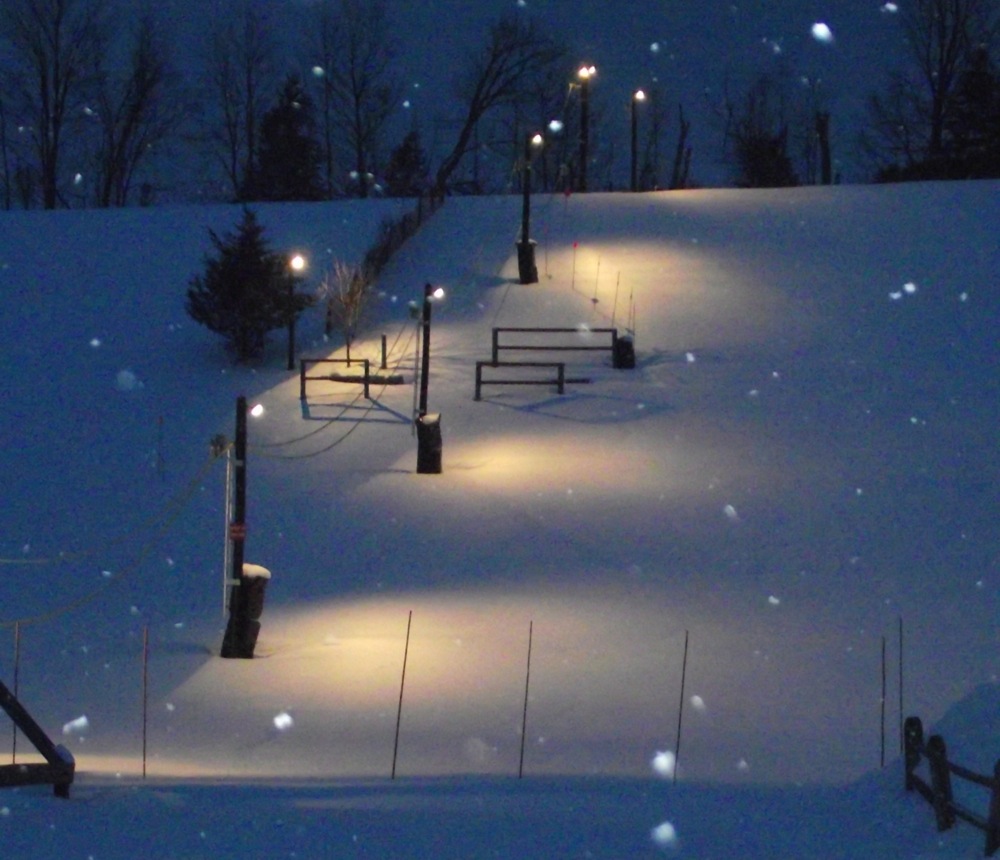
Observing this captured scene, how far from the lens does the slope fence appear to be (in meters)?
7.23

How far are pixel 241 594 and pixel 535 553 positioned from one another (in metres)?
5.79

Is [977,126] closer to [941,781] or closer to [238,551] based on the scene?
[238,551]

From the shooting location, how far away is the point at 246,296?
3328 cm

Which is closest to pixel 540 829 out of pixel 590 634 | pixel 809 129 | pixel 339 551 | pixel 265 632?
pixel 590 634

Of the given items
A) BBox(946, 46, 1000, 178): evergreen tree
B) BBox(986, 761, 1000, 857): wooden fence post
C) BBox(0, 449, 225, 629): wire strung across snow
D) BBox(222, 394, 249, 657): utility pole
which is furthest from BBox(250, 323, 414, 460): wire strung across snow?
BBox(946, 46, 1000, 178): evergreen tree

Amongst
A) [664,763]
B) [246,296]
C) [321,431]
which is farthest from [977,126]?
[664,763]

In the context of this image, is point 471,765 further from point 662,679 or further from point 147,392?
point 147,392

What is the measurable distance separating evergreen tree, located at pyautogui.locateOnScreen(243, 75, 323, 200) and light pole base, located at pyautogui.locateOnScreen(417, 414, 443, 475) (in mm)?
46850

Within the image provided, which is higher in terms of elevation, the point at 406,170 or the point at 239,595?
the point at 406,170

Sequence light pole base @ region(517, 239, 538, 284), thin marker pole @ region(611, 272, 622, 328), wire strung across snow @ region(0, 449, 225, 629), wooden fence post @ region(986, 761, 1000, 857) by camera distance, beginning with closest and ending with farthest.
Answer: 1. wooden fence post @ region(986, 761, 1000, 857)
2. wire strung across snow @ region(0, 449, 225, 629)
3. thin marker pole @ region(611, 272, 622, 328)
4. light pole base @ region(517, 239, 538, 284)

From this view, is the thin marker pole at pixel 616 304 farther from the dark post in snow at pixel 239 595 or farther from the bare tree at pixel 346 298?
the dark post in snow at pixel 239 595

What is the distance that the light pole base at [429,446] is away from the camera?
24141 mm

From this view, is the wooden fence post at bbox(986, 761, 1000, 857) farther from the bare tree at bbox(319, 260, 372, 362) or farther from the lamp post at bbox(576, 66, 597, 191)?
the lamp post at bbox(576, 66, 597, 191)

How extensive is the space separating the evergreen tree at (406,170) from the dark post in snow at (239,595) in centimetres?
5711
